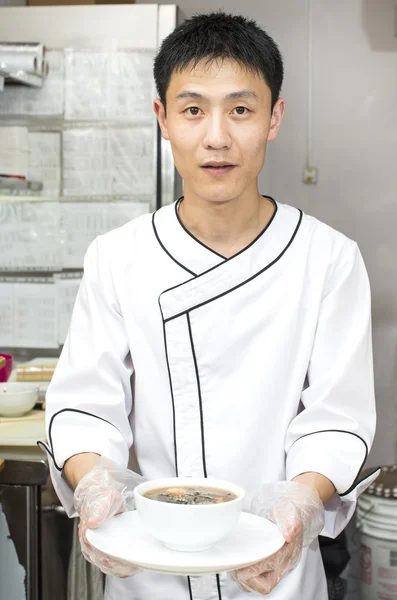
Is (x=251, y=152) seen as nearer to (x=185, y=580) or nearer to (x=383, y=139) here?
(x=185, y=580)

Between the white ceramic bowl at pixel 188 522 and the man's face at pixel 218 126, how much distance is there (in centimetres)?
58

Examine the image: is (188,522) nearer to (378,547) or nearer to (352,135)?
(378,547)

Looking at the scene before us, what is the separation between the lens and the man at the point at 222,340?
127cm

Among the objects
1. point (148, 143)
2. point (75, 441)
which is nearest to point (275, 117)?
point (75, 441)

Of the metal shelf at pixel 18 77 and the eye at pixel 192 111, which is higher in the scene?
the metal shelf at pixel 18 77

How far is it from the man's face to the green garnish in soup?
0.53 metres

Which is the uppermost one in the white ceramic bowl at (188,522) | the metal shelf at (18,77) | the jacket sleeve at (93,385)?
the metal shelf at (18,77)

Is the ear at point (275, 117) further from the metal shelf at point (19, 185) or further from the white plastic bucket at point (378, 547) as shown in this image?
the white plastic bucket at point (378, 547)

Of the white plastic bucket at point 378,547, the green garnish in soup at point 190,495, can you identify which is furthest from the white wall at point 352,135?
the green garnish in soup at point 190,495

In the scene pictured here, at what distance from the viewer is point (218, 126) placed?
1241 millimetres

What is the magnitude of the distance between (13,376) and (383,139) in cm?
185

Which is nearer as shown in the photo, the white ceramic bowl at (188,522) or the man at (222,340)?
the white ceramic bowl at (188,522)

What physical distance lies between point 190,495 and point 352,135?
8.02 ft

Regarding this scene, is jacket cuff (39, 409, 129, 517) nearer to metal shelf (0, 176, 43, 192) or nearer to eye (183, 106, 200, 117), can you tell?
eye (183, 106, 200, 117)
